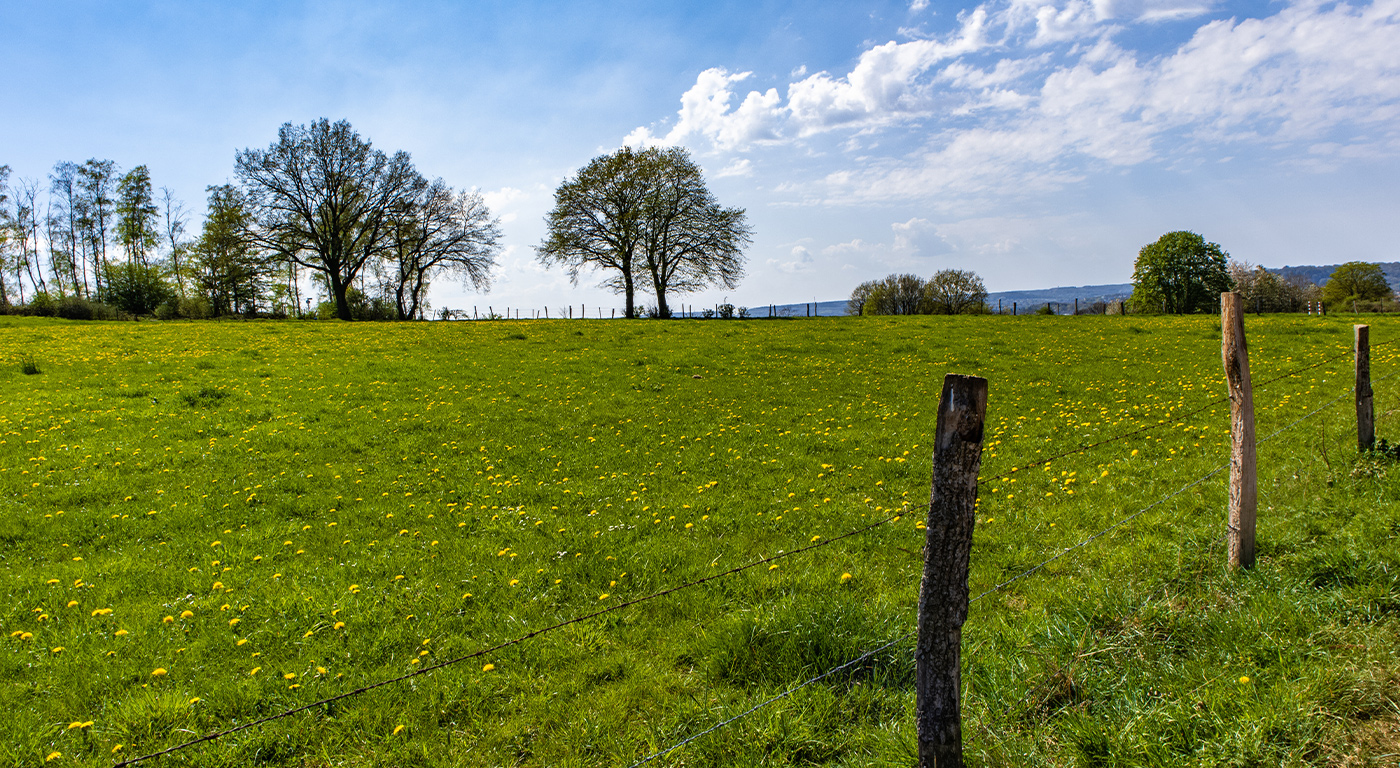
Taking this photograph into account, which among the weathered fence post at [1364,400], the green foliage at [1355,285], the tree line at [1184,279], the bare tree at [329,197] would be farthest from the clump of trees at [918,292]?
the weathered fence post at [1364,400]

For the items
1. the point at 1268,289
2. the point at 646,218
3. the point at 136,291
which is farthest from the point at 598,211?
the point at 1268,289

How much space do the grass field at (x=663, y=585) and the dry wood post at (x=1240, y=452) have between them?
0.79 ft

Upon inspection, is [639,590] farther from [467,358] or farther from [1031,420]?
[467,358]

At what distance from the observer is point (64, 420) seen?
559 inches

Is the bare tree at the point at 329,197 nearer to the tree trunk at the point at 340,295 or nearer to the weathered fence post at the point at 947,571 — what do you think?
the tree trunk at the point at 340,295

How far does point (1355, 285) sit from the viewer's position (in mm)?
75062

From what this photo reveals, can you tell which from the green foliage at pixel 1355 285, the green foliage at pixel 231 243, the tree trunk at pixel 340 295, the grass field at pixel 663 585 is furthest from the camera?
the green foliage at pixel 1355 285

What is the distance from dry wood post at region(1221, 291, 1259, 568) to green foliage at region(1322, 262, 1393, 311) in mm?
90685

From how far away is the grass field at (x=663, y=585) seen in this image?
4031 millimetres

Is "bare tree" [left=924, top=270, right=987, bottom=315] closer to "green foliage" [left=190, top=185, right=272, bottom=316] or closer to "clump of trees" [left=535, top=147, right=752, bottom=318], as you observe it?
"clump of trees" [left=535, top=147, right=752, bottom=318]

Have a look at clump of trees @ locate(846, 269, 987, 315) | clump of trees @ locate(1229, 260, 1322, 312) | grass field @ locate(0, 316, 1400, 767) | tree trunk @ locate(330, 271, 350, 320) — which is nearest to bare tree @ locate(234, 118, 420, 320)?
tree trunk @ locate(330, 271, 350, 320)

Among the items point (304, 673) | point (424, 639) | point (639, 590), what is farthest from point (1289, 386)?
point (304, 673)

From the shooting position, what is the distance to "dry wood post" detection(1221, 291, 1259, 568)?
5.18 metres

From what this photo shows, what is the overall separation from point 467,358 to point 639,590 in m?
20.7
